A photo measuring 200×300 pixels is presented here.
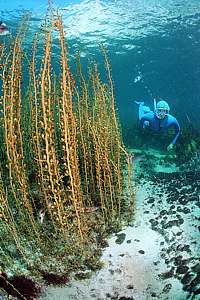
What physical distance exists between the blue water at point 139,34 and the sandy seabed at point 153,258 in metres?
11.0

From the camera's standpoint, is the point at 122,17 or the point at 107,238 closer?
the point at 107,238

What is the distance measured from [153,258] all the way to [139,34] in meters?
23.0

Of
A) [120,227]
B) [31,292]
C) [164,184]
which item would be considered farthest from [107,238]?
[164,184]

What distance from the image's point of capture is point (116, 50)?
29703 mm

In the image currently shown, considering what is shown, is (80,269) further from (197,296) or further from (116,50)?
(116,50)

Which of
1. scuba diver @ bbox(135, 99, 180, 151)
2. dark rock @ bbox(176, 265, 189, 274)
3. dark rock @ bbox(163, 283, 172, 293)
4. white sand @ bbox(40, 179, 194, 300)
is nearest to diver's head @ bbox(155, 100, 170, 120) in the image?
scuba diver @ bbox(135, 99, 180, 151)

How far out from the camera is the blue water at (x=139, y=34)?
20234 mm

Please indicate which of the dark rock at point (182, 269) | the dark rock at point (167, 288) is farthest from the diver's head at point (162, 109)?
the dark rock at point (167, 288)

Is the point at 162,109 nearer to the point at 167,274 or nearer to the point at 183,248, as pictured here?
the point at 183,248

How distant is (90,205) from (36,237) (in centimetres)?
146

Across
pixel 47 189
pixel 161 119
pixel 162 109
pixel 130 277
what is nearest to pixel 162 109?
pixel 162 109

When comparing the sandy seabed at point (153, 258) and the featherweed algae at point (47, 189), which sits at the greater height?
the featherweed algae at point (47, 189)

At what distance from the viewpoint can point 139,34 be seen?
84.0 feet

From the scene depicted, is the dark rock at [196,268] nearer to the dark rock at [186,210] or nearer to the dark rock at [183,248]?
the dark rock at [183,248]
